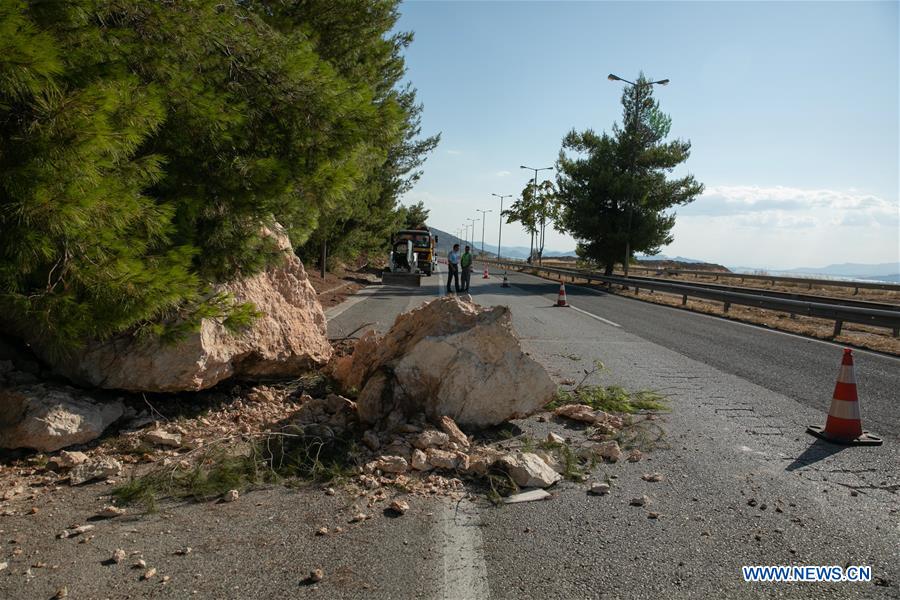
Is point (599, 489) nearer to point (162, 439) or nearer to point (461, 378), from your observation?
point (461, 378)

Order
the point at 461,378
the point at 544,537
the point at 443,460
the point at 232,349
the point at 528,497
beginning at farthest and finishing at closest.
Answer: the point at 232,349, the point at 461,378, the point at 443,460, the point at 528,497, the point at 544,537

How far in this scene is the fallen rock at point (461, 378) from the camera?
15.5ft

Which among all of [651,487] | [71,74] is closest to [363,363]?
[651,487]

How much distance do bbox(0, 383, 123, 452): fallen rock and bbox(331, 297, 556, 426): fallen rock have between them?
1.95 m

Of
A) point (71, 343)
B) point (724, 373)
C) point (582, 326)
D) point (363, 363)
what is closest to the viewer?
point (71, 343)

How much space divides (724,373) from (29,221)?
7710 mm

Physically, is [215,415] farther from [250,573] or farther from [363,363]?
[250,573]

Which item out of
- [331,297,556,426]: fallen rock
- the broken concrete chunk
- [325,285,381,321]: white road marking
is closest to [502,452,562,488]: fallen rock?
the broken concrete chunk

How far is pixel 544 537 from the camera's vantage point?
305cm

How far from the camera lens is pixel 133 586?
2.52 meters

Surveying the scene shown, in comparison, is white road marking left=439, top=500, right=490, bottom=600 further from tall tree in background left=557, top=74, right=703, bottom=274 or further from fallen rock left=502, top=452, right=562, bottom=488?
tall tree in background left=557, top=74, right=703, bottom=274

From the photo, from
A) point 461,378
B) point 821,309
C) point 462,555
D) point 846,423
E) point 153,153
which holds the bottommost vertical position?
point 462,555

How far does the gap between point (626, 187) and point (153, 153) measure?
31015mm

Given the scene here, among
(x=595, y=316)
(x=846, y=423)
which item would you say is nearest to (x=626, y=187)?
(x=595, y=316)
